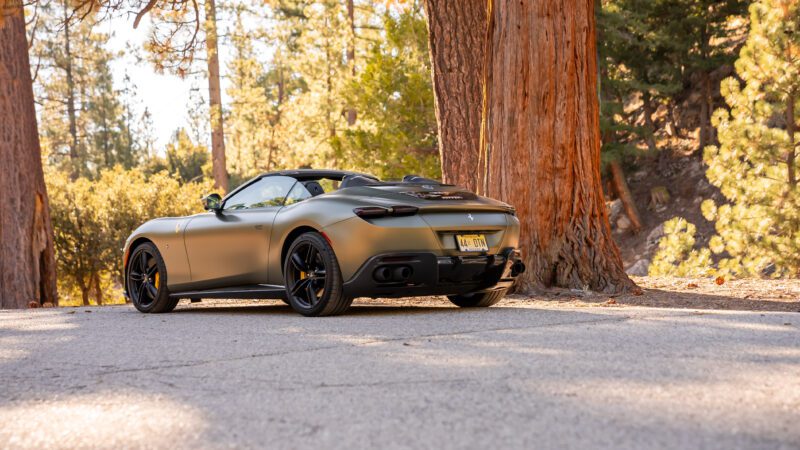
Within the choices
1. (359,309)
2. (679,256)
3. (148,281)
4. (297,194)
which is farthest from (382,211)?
(679,256)

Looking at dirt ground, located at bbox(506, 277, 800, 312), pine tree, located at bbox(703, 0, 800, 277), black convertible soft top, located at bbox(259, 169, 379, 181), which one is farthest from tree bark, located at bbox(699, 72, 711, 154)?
black convertible soft top, located at bbox(259, 169, 379, 181)

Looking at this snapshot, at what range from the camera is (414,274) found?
306 inches

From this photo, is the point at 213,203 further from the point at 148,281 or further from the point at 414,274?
the point at 414,274

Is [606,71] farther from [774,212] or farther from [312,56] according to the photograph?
[774,212]

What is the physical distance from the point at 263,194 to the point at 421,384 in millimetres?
4710

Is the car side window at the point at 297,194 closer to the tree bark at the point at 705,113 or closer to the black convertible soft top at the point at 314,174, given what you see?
the black convertible soft top at the point at 314,174

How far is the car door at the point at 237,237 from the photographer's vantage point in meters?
8.74

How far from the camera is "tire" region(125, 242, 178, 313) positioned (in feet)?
32.5

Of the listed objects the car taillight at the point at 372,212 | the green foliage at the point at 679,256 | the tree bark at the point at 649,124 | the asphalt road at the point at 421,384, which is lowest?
the green foliage at the point at 679,256

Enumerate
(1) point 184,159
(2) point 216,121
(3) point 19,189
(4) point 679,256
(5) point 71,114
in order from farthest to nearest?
(5) point 71,114
(1) point 184,159
(2) point 216,121
(4) point 679,256
(3) point 19,189

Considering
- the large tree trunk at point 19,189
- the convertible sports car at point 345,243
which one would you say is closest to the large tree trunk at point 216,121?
the large tree trunk at point 19,189

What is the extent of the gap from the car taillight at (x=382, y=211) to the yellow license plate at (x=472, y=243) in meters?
0.52

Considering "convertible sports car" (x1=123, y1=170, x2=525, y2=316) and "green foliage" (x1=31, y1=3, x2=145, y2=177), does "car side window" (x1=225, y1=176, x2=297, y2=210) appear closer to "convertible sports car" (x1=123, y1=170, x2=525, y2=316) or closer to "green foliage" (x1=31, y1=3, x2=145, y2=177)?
"convertible sports car" (x1=123, y1=170, x2=525, y2=316)

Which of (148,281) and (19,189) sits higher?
(19,189)
